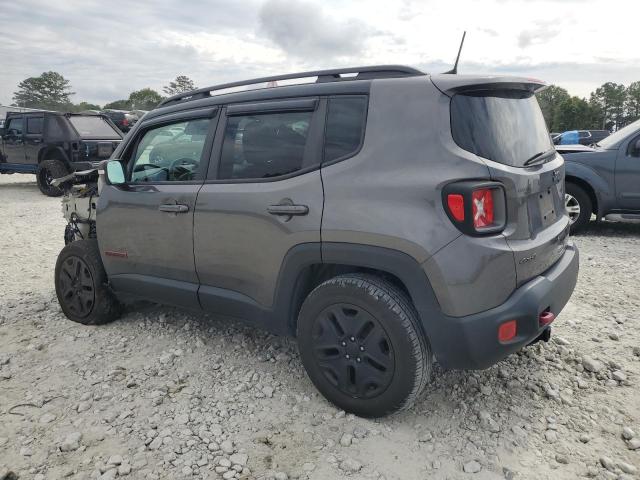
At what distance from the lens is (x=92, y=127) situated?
457 inches

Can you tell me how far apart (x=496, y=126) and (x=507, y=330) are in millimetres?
985

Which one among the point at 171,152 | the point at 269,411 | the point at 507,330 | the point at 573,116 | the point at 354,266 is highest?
the point at 573,116

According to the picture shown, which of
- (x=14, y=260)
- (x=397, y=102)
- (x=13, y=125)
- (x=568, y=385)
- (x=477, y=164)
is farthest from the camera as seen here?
(x=13, y=125)

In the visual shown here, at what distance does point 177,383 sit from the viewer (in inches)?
125

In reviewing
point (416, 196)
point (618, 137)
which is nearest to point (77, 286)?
point (416, 196)

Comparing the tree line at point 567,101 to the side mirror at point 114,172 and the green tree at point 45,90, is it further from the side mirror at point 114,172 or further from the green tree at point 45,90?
the side mirror at point 114,172

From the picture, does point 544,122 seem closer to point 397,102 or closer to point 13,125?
point 397,102

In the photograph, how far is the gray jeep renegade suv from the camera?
2338mm

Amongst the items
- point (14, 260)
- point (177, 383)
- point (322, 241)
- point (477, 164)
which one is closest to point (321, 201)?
point (322, 241)

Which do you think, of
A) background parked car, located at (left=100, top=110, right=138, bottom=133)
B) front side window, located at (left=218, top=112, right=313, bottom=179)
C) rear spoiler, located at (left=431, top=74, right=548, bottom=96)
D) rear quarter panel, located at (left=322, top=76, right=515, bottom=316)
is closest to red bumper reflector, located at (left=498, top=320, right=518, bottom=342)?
rear quarter panel, located at (left=322, top=76, right=515, bottom=316)

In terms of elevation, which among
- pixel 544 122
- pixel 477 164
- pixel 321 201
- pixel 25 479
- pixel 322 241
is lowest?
pixel 25 479

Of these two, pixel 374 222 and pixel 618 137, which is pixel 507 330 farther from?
pixel 618 137

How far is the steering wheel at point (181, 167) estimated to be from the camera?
337 centimetres

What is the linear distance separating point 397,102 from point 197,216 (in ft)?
4.68
